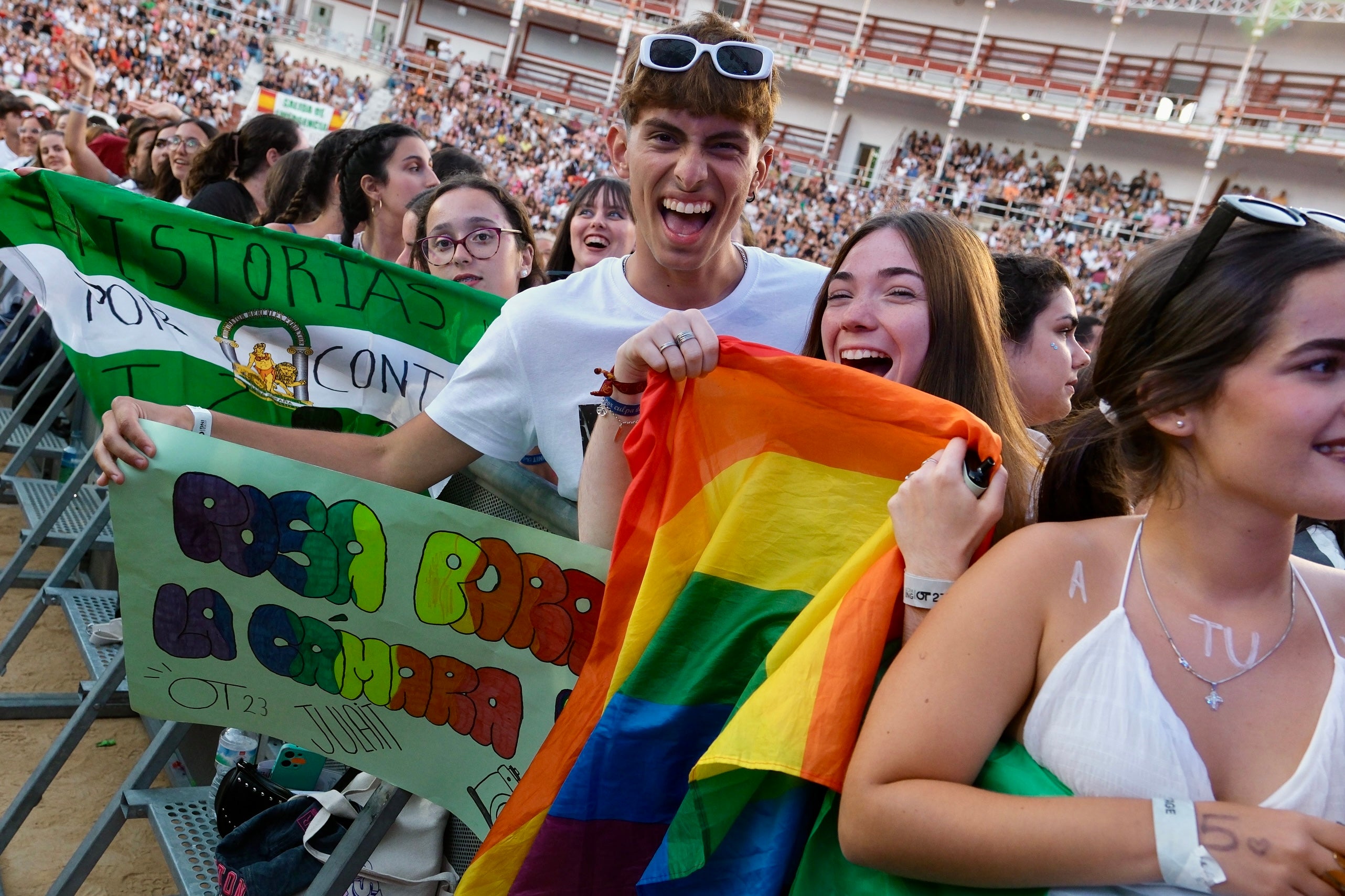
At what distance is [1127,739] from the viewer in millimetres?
1161

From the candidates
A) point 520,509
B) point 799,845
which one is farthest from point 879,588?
point 520,509

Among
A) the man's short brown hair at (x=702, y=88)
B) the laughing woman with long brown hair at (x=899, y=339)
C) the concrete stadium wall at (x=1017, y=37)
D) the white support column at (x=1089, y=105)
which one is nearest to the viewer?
the laughing woman with long brown hair at (x=899, y=339)

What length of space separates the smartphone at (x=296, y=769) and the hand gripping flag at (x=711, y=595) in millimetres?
1235

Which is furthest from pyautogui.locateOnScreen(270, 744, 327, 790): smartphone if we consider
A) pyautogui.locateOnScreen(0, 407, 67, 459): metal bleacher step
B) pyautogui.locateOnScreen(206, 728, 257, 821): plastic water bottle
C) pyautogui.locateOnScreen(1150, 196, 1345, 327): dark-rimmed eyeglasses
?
pyautogui.locateOnScreen(0, 407, 67, 459): metal bleacher step

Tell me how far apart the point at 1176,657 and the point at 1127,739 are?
142 mm

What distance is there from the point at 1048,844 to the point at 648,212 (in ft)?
4.88

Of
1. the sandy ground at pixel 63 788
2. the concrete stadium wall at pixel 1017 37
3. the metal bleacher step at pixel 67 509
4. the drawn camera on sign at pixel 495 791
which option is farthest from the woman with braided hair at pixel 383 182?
the concrete stadium wall at pixel 1017 37

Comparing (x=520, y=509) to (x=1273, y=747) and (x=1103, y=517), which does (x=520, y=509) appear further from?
(x=1273, y=747)

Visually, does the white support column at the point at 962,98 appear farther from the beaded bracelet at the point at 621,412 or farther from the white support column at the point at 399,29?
the beaded bracelet at the point at 621,412

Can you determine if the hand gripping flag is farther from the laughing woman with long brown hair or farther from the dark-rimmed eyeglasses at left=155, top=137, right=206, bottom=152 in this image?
the dark-rimmed eyeglasses at left=155, top=137, right=206, bottom=152

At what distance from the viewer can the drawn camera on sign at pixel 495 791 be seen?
6.15 feet

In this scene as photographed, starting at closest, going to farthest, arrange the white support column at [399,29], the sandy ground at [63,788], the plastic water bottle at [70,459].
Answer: the sandy ground at [63,788]
the plastic water bottle at [70,459]
the white support column at [399,29]

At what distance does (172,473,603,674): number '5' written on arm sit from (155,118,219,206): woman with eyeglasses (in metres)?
4.48

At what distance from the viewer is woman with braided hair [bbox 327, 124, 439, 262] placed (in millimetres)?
4094
